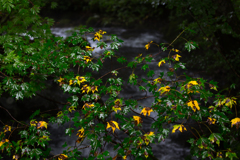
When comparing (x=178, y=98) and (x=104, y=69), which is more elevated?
(x=178, y=98)

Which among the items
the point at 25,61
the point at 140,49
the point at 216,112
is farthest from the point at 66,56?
the point at 140,49

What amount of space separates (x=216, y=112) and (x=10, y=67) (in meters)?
2.75

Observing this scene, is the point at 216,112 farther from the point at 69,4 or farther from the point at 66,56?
the point at 69,4

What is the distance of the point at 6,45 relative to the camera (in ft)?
8.92

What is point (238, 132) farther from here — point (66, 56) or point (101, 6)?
point (101, 6)

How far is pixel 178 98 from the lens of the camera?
2.04m

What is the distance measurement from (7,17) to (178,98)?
300 cm

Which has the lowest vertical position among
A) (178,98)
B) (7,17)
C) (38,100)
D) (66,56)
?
(38,100)

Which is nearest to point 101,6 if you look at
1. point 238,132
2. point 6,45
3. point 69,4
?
point 69,4

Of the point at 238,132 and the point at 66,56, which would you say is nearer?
the point at 66,56

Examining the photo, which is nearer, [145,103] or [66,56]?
[66,56]

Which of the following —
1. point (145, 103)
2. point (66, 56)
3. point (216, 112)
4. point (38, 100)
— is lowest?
point (145, 103)

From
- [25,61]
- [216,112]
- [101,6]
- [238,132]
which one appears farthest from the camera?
[101,6]

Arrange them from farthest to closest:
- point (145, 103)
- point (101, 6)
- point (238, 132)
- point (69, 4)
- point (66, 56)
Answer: point (69, 4)
point (101, 6)
point (145, 103)
point (238, 132)
point (66, 56)
